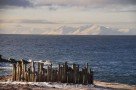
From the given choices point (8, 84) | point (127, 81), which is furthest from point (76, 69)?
point (127, 81)

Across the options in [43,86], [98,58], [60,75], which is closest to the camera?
[43,86]

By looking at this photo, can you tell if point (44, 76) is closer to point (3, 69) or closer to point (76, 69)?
point (76, 69)

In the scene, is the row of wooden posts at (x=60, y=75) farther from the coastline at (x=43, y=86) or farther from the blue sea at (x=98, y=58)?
the blue sea at (x=98, y=58)

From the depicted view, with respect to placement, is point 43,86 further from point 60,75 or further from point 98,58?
point 98,58

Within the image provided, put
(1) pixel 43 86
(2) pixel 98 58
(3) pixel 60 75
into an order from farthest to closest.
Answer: (2) pixel 98 58 → (3) pixel 60 75 → (1) pixel 43 86

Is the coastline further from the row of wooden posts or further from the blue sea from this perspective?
the blue sea

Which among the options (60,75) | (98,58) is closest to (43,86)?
(60,75)

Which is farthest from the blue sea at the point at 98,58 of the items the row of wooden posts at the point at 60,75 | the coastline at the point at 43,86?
the coastline at the point at 43,86

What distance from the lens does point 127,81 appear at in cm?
4338

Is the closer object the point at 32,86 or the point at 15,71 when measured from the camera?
the point at 32,86

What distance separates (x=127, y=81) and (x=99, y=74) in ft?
21.5

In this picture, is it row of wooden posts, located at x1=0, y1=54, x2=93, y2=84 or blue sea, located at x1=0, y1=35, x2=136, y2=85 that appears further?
blue sea, located at x1=0, y1=35, x2=136, y2=85

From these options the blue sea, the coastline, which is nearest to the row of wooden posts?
the coastline

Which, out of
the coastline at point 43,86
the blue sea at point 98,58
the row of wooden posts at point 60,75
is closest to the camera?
the coastline at point 43,86
